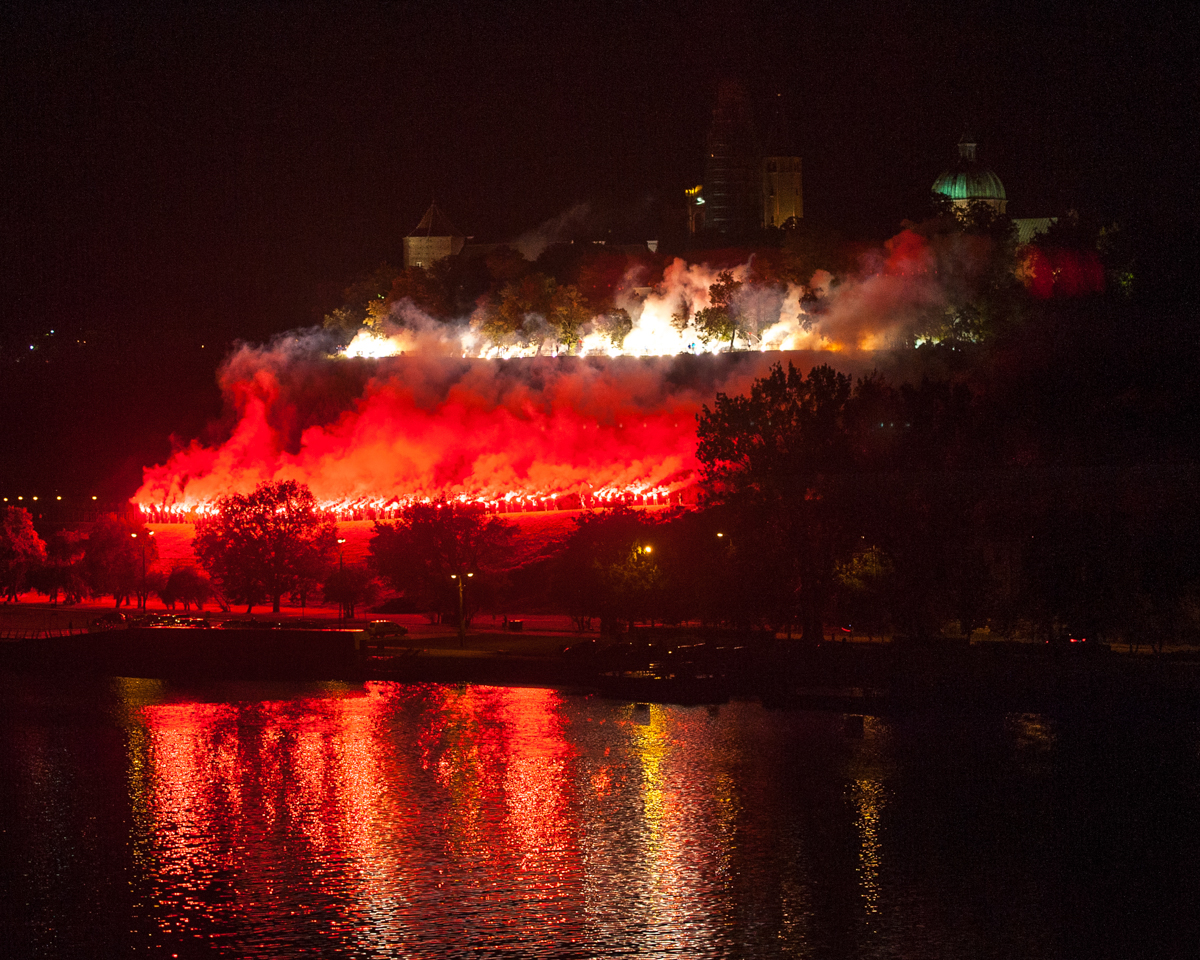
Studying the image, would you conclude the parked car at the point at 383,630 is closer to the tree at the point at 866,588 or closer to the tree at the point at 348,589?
the tree at the point at 348,589

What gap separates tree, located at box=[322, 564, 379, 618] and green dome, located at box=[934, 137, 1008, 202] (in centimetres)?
6261

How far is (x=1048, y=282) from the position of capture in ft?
275

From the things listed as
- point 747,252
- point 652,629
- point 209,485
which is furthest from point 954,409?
point 209,485

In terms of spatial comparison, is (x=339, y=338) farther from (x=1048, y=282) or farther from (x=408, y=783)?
(x=408, y=783)

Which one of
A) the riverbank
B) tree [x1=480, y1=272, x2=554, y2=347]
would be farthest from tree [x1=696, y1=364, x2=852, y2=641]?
tree [x1=480, y1=272, x2=554, y2=347]

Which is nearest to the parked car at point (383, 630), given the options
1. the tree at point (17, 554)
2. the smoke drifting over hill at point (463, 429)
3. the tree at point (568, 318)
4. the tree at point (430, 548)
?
the tree at point (430, 548)

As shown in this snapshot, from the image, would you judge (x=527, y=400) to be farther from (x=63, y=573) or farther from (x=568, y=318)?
(x=63, y=573)

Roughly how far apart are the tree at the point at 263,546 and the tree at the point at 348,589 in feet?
6.84

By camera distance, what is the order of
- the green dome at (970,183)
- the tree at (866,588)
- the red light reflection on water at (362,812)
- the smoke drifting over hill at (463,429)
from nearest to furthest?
the red light reflection on water at (362,812), the tree at (866,588), the smoke drifting over hill at (463,429), the green dome at (970,183)

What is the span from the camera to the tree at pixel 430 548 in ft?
200

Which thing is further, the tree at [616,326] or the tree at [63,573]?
the tree at [616,326]

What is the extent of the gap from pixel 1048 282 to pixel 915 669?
47.2m

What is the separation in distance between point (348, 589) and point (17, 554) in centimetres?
1985

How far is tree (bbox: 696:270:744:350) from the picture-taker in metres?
83.9
